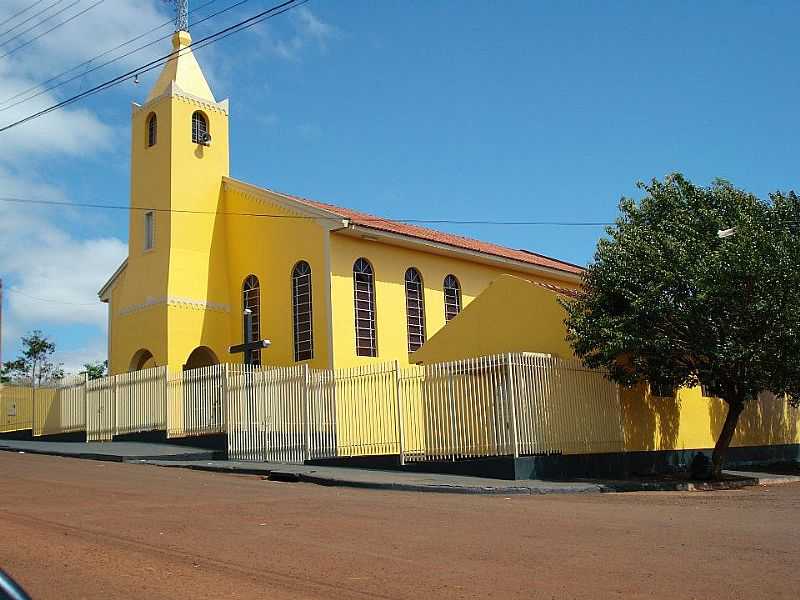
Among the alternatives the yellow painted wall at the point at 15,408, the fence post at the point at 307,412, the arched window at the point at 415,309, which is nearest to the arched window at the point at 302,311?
the arched window at the point at 415,309

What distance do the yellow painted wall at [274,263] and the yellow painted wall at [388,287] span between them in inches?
15.0

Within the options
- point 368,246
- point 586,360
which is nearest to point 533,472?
point 586,360

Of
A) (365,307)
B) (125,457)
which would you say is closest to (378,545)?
(125,457)

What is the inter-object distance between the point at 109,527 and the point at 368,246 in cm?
1583

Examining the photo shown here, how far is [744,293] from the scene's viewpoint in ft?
51.3

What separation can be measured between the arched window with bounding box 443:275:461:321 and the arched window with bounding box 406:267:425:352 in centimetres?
107

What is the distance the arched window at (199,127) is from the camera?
1025 inches

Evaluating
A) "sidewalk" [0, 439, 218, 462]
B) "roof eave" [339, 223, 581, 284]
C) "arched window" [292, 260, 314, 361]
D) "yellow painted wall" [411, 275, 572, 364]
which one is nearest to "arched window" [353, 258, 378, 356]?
"roof eave" [339, 223, 581, 284]

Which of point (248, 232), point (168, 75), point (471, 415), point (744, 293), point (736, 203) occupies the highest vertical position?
point (168, 75)

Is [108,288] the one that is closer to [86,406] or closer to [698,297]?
[86,406]

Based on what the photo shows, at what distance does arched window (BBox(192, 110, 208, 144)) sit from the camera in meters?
26.0

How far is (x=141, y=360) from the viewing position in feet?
85.5

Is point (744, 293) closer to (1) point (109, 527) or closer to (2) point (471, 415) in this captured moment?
(2) point (471, 415)

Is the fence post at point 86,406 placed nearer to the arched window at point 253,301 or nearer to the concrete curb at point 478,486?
the arched window at point 253,301
